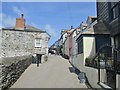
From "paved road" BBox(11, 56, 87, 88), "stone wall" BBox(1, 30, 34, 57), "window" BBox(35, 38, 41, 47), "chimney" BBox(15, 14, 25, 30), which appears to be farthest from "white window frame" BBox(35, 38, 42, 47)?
"paved road" BBox(11, 56, 87, 88)

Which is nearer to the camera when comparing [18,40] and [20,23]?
[18,40]

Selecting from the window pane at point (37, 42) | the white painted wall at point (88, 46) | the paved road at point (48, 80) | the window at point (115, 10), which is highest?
the window at point (115, 10)

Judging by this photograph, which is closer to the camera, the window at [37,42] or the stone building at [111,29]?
the stone building at [111,29]

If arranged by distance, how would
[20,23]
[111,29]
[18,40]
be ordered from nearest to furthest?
[111,29] < [18,40] < [20,23]

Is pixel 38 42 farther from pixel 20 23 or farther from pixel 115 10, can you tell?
pixel 115 10

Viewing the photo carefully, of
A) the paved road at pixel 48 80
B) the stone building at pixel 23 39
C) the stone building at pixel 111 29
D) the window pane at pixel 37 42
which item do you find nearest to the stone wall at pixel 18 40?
the stone building at pixel 23 39

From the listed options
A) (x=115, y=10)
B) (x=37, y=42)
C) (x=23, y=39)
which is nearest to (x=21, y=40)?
(x=23, y=39)

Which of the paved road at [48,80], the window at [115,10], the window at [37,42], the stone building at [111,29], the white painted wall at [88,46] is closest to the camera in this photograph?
the stone building at [111,29]

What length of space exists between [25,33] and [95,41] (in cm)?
2110

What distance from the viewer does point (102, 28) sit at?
18.8 m

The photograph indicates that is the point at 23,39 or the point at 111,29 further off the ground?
the point at 23,39

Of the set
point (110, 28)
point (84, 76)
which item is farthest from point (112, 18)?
point (84, 76)

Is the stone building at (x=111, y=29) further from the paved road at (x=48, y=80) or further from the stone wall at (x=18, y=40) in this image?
the stone wall at (x=18, y=40)

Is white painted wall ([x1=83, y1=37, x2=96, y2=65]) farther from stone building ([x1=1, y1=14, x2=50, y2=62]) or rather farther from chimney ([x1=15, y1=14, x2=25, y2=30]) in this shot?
chimney ([x1=15, y1=14, x2=25, y2=30])
